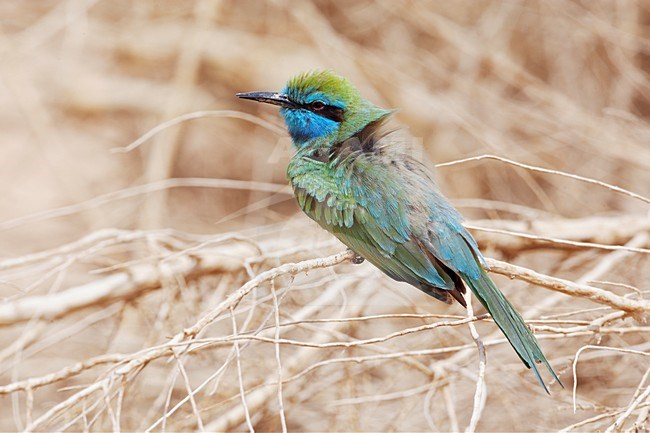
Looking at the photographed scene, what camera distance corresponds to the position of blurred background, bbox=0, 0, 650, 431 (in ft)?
11.2

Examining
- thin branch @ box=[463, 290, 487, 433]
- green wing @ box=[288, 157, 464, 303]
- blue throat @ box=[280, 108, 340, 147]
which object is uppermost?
blue throat @ box=[280, 108, 340, 147]

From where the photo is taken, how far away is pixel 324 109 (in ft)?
9.91

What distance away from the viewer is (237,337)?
1.92m

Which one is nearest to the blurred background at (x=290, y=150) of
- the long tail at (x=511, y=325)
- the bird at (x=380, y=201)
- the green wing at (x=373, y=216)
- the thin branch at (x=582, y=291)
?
the bird at (x=380, y=201)

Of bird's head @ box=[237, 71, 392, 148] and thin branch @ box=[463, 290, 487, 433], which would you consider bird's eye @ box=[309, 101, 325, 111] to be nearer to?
bird's head @ box=[237, 71, 392, 148]

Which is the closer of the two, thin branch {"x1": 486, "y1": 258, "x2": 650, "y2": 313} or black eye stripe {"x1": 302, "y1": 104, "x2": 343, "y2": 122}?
thin branch {"x1": 486, "y1": 258, "x2": 650, "y2": 313}

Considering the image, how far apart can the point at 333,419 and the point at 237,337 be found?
1.46 meters

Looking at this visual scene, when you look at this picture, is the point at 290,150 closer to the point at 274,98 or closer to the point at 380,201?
the point at 274,98

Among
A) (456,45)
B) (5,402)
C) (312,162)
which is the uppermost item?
(456,45)

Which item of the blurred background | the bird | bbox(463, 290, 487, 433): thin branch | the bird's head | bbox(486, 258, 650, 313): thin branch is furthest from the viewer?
the blurred background

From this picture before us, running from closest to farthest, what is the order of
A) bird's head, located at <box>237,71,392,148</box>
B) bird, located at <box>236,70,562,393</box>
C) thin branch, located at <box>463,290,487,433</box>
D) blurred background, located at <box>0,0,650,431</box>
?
1. thin branch, located at <box>463,290,487,433</box>
2. bird, located at <box>236,70,562,393</box>
3. bird's head, located at <box>237,71,392,148</box>
4. blurred background, located at <box>0,0,650,431</box>

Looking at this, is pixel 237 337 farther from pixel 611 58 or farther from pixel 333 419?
pixel 611 58

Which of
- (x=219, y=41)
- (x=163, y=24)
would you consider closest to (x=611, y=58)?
(x=219, y=41)

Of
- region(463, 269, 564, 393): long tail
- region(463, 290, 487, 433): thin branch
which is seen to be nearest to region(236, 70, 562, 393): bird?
region(463, 269, 564, 393): long tail
